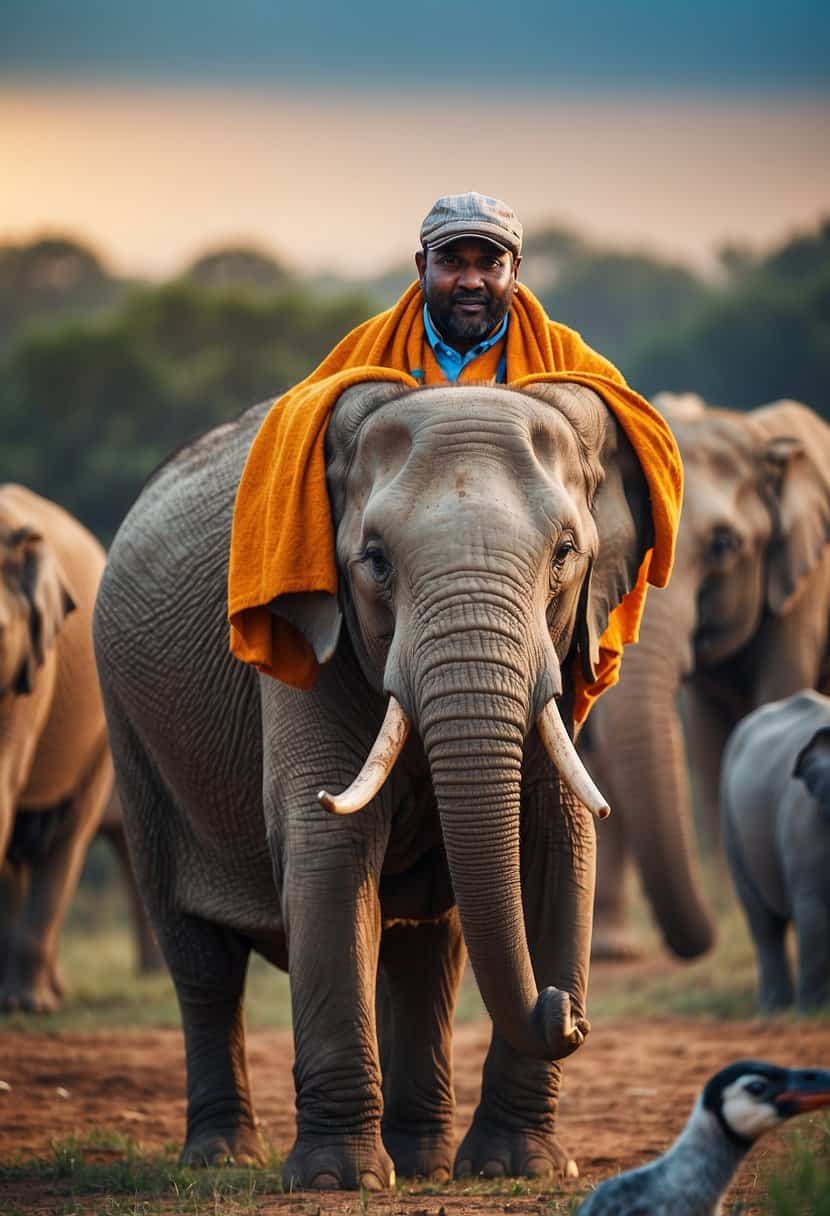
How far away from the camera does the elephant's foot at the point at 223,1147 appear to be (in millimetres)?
7594

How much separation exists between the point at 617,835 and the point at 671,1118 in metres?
6.61

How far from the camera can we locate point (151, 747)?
7879 millimetres

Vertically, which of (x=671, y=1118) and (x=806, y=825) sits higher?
(x=806, y=825)

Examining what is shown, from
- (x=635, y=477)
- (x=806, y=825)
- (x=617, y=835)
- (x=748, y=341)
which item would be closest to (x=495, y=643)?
(x=635, y=477)

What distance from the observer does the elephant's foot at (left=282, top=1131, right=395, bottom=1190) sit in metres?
6.30

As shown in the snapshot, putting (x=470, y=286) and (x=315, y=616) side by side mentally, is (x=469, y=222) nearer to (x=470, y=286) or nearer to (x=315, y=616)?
(x=470, y=286)

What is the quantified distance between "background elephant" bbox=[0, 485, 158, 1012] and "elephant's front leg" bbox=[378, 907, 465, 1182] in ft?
16.7

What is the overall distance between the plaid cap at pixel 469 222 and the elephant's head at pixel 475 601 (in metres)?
0.48

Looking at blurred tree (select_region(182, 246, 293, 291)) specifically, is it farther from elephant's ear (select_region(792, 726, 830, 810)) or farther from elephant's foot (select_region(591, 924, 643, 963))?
elephant's ear (select_region(792, 726, 830, 810))

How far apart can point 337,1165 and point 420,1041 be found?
49.5 inches

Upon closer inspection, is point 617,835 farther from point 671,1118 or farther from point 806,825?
point 671,1118

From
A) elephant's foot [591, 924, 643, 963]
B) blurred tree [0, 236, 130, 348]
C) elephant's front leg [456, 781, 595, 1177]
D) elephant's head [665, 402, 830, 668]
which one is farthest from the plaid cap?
blurred tree [0, 236, 130, 348]

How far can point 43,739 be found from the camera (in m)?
14.0

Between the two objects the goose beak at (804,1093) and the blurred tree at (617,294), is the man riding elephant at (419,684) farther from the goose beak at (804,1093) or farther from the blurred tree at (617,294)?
the blurred tree at (617,294)
